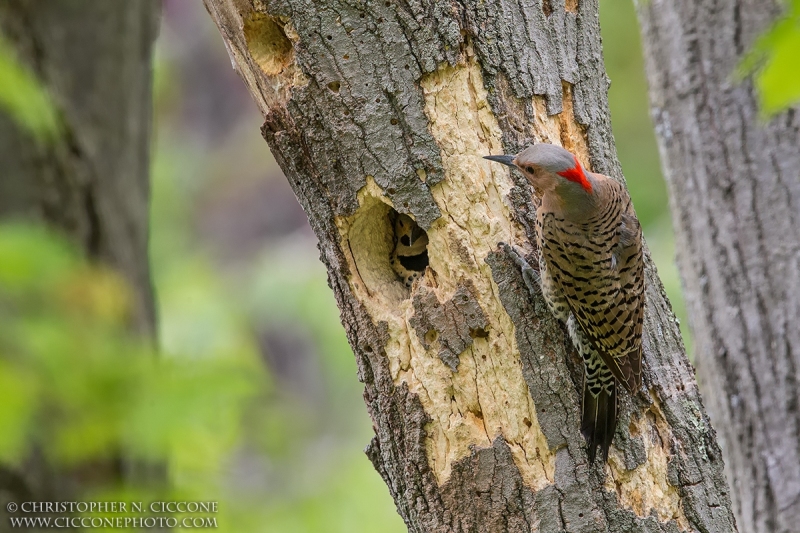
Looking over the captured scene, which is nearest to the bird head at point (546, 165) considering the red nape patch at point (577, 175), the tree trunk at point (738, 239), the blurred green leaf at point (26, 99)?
the red nape patch at point (577, 175)

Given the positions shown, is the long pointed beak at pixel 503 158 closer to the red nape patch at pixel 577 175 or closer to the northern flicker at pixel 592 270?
the northern flicker at pixel 592 270

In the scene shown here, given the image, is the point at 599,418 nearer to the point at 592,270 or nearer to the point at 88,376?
the point at 592,270

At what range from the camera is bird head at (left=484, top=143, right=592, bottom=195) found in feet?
7.57

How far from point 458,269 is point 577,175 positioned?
20.4 inches

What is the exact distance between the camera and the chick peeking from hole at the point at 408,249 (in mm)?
2520

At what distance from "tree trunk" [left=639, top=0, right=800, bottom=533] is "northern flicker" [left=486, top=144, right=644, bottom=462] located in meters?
0.64

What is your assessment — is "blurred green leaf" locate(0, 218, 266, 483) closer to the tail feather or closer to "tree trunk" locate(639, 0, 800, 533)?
the tail feather

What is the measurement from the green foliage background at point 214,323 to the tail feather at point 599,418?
890 mm

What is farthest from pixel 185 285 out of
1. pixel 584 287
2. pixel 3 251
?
pixel 584 287

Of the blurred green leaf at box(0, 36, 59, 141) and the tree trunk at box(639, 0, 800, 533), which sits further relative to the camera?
the tree trunk at box(639, 0, 800, 533)

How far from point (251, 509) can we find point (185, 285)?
9.24 ft

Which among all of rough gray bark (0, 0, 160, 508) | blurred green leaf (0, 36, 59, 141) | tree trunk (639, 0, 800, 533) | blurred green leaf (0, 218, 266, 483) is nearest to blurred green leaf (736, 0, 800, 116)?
tree trunk (639, 0, 800, 533)

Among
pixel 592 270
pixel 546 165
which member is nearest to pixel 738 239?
pixel 592 270

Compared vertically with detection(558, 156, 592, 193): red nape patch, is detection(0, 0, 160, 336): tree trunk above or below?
above
